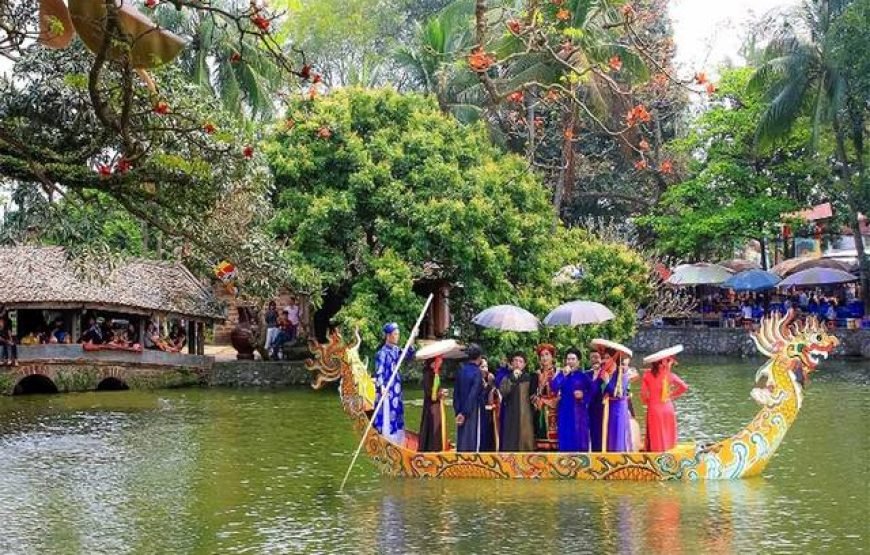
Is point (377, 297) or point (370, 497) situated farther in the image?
point (377, 297)

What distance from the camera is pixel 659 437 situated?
13.6 meters

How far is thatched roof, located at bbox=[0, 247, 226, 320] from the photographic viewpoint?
26016 mm

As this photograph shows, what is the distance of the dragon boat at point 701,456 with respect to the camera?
1337cm

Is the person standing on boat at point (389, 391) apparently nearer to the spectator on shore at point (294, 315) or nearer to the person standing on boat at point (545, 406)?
the person standing on boat at point (545, 406)

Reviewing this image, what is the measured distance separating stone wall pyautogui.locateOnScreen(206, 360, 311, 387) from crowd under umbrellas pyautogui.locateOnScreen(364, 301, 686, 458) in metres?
13.9

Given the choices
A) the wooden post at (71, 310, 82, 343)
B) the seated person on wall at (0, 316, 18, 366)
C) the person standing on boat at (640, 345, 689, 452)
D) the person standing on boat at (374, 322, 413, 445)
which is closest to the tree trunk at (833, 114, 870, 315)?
the wooden post at (71, 310, 82, 343)

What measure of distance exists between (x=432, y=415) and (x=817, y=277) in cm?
2444

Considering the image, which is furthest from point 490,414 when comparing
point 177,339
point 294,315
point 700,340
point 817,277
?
point 817,277

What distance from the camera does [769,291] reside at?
3962cm

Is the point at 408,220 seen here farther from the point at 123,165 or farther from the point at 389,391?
the point at 123,165

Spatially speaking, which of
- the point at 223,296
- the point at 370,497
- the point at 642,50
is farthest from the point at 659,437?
the point at 223,296

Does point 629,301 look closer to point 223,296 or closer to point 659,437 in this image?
point 223,296

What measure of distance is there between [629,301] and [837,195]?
1312 centimetres

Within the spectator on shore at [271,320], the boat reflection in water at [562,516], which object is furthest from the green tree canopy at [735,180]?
the boat reflection in water at [562,516]
